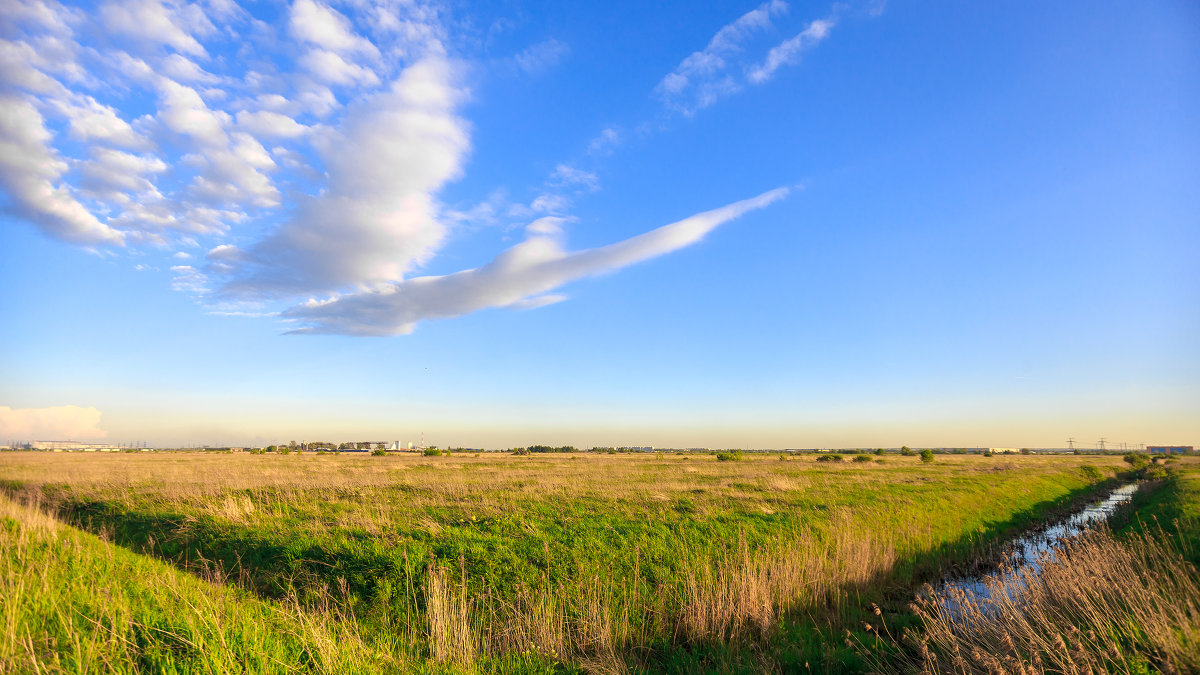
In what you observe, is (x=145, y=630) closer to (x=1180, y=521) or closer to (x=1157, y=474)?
(x=1180, y=521)

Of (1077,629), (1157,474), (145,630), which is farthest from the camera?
(1157,474)

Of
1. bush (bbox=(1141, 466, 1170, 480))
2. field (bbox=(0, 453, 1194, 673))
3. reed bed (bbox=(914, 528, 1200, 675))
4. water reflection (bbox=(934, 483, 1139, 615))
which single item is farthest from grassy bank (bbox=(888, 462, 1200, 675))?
bush (bbox=(1141, 466, 1170, 480))

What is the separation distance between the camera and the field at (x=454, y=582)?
717 centimetres

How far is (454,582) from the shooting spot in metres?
11.1

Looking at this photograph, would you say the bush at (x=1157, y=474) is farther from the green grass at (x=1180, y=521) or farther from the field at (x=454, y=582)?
the field at (x=454, y=582)

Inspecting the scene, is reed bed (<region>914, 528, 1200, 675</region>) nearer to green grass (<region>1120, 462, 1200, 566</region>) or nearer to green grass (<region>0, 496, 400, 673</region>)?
green grass (<region>1120, 462, 1200, 566</region>)

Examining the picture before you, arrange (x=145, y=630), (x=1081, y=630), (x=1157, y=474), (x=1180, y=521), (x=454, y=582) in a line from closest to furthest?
(x=145, y=630), (x=1081, y=630), (x=454, y=582), (x=1180, y=521), (x=1157, y=474)

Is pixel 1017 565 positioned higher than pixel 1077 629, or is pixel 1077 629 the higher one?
pixel 1077 629

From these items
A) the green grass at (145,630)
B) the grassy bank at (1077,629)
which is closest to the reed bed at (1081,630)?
the grassy bank at (1077,629)

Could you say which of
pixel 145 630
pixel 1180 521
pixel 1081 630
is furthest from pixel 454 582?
pixel 1180 521

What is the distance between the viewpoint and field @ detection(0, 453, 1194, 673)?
7.17 meters

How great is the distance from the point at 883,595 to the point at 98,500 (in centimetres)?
2917

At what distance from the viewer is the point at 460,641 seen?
29.7 ft

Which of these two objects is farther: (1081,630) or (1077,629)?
(1081,630)
